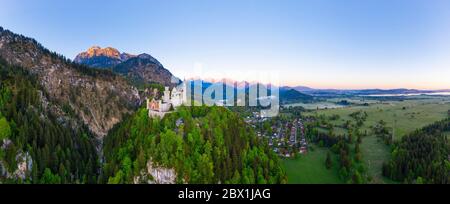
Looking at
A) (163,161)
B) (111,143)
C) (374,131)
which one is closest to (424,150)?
(374,131)

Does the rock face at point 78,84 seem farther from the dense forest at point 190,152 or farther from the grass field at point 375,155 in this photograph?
the grass field at point 375,155

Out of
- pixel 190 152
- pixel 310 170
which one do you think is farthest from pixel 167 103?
pixel 310 170

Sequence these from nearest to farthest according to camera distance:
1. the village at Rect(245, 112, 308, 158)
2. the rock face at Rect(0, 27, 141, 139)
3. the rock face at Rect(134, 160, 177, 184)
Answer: the rock face at Rect(134, 160, 177, 184) → the village at Rect(245, 112, 308, 158) → the rock face at Rect(0, 27, 141, 139)

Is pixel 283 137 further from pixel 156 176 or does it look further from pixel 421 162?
pixel 156 176

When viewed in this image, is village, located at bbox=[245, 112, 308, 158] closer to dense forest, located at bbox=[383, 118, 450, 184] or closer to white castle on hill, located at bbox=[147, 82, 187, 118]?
dense forest, located at bbox=[383, 118, 450, 184]

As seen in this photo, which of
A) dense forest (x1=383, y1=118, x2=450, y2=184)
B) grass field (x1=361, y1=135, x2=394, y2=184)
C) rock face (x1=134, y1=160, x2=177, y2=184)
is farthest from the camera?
grass field (x1=361, y1=135, x2=394, y2=184)

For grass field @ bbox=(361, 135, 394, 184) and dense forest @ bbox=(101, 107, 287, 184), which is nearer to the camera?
dense forest @ bbox=(101, 107, 287, 184)

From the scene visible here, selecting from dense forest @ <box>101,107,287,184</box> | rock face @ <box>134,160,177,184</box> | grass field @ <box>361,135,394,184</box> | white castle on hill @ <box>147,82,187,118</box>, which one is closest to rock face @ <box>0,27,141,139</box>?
white castle on hill @ <box>147,82,187,118</box>
